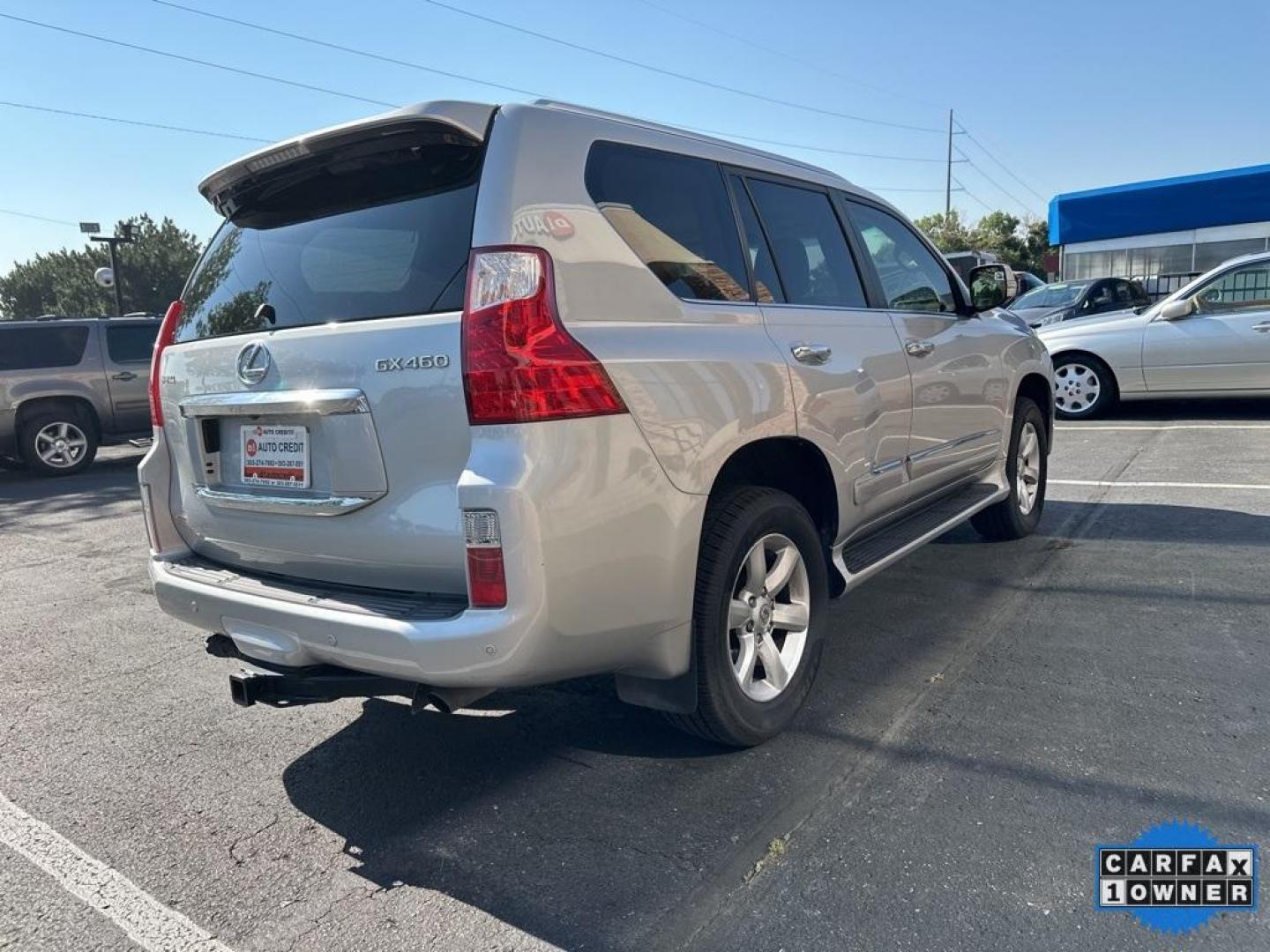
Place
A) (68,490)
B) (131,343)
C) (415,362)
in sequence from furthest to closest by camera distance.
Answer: (131,343)
(68,490)
(415,362)

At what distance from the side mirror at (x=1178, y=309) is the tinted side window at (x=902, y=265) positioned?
602 centimetres

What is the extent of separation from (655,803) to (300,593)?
124 cm

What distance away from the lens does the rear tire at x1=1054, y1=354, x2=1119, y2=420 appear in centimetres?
1005

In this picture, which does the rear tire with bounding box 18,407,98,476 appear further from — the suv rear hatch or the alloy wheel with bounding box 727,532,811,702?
the alloy wheel with bounding box 727,532,811,702

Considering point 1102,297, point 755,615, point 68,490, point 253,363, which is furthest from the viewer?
point 1102,297

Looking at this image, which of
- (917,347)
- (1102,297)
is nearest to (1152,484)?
(917,347)

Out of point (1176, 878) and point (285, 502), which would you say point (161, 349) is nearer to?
point (285, 502)

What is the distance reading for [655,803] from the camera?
270 cm

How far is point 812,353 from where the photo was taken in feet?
10.4

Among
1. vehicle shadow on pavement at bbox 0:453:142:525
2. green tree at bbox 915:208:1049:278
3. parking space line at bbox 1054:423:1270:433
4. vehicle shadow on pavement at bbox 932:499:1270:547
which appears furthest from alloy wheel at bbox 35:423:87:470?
green tree at bbox 915:208:1049:278

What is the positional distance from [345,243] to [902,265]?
2.75 m

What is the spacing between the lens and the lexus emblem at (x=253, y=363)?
266 cm

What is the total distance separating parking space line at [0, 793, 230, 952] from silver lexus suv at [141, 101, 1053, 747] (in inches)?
22.7

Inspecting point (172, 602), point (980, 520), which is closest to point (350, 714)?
point (172, 602)
